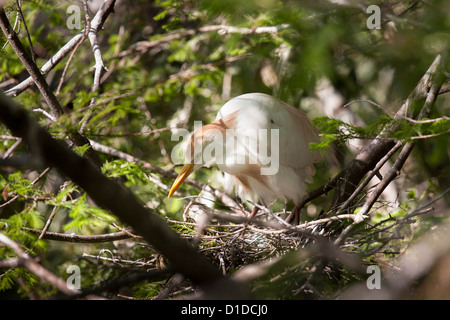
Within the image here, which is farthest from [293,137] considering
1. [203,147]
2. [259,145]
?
[203,147]

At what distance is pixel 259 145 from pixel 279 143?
0.13 meters

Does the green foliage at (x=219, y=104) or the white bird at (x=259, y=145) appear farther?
the white bird at (x=259, y=145)

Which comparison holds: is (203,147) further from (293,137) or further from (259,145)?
(293,137)

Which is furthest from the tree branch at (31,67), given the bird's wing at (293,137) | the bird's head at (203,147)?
the bird's wing at (293,137)

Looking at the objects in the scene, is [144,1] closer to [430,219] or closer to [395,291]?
[430,219]

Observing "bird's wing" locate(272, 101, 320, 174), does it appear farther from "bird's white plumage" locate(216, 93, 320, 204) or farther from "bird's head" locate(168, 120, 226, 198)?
"bird's head" locate(168, 120, 226, 198)

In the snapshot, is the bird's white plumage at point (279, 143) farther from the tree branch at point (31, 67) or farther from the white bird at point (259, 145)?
the tree branch at point (31, 67)

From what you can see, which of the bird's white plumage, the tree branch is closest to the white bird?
the bird's white plumage

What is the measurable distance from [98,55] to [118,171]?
682mm

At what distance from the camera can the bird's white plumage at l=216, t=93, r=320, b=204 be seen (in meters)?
2.66

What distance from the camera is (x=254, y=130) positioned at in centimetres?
260

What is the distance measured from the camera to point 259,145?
104 inches

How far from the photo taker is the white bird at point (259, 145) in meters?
2.64
